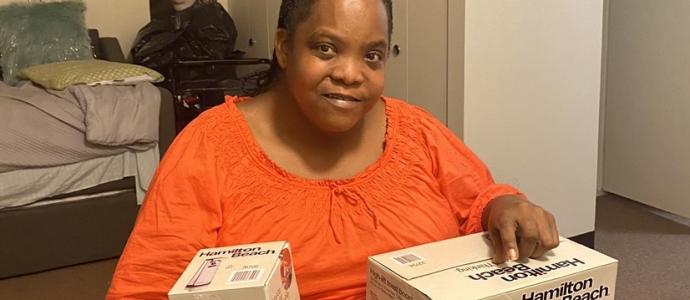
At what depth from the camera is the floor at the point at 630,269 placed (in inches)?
87.5

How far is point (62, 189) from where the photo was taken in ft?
7.87

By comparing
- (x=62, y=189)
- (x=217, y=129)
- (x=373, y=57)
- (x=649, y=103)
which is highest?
(x=373, y=57)

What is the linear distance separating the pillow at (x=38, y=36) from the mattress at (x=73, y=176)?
0.88 m

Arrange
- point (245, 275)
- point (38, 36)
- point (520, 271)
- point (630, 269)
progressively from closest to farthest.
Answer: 1. point (245, 275)
2. point (520, 271)
3. point (630, 269)
4. point (38, 36)

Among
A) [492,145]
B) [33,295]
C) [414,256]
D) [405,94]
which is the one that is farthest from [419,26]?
[33,295]

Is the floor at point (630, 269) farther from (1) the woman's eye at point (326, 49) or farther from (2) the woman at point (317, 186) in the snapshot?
(1) the woman's eye at point (326, 49)

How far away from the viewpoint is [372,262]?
34.4 inches

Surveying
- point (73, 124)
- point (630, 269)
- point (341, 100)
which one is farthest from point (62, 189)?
point (630, 269)

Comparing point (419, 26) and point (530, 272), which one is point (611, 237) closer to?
point (419, 26)

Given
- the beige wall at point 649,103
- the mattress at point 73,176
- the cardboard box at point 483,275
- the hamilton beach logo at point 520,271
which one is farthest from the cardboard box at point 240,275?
the beige wall at point 649,103

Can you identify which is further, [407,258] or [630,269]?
[630,269]

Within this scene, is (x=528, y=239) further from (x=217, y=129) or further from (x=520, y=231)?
(x=217, y=129)

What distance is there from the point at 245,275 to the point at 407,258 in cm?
23

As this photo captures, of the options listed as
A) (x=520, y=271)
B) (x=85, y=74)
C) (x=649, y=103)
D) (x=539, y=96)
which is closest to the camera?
(x=520, y=271)
